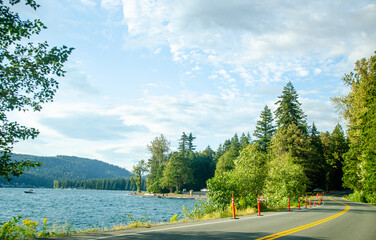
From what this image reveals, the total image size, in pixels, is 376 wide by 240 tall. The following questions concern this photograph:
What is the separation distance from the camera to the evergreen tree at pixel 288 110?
181 ft

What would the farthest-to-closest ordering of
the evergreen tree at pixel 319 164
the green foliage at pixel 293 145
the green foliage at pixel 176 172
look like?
the green foliage at pixel 176 172, the evergreen tree at pixel 319 164, the green foliage at pixel 293 145

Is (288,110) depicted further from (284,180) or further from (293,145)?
(284,180)

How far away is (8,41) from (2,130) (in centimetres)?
253

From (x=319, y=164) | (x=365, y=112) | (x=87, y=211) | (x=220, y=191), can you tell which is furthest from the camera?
(x=319, y=164)

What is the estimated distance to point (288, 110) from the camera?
55531 mm

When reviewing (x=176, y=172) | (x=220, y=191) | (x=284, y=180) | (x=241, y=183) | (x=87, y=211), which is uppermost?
(x=176, y=172)

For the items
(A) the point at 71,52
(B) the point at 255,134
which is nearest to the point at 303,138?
(B) the point at 255,134

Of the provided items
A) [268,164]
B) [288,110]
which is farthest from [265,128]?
[268,164]

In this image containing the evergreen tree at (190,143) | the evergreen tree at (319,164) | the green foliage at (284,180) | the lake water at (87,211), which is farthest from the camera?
the evergreen tree at (190,143)

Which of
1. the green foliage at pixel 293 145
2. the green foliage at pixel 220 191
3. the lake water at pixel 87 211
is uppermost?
the green foliage at pixel 293 145

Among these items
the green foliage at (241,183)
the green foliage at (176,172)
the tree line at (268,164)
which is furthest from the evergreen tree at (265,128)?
the green foliage at (241,183)

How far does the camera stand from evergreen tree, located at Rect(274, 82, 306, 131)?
5519 cm

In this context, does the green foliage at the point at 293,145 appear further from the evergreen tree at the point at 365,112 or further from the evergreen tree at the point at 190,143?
the evergreen tree at the point at 190,143

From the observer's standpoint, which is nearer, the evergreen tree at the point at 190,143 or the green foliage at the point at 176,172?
the green foliage at the point at 176,172
